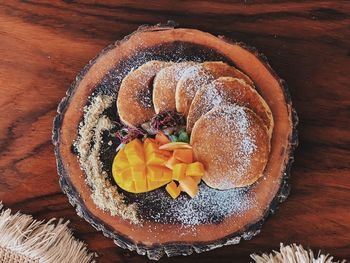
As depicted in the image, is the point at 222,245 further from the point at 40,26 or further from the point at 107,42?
the point at 40,26

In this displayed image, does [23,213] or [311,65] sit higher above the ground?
[311,65]

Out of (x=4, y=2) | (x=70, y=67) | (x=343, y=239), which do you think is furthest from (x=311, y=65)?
(x=4, y=2)

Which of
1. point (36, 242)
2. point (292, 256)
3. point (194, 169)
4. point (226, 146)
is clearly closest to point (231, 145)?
point (226, 146)

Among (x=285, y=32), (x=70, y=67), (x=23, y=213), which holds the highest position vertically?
(x=285, y=32)

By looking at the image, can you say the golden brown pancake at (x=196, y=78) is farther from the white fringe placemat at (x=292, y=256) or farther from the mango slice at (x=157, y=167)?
the white fringe placemat at (x=292, y=256)

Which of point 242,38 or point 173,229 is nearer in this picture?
point 173,229

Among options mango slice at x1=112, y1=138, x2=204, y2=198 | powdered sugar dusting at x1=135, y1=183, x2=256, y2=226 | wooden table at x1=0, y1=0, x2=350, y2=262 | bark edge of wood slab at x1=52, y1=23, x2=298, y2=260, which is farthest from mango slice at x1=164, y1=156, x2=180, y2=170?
wooden table at x1=0, y1=0, x2=350, y2=262
